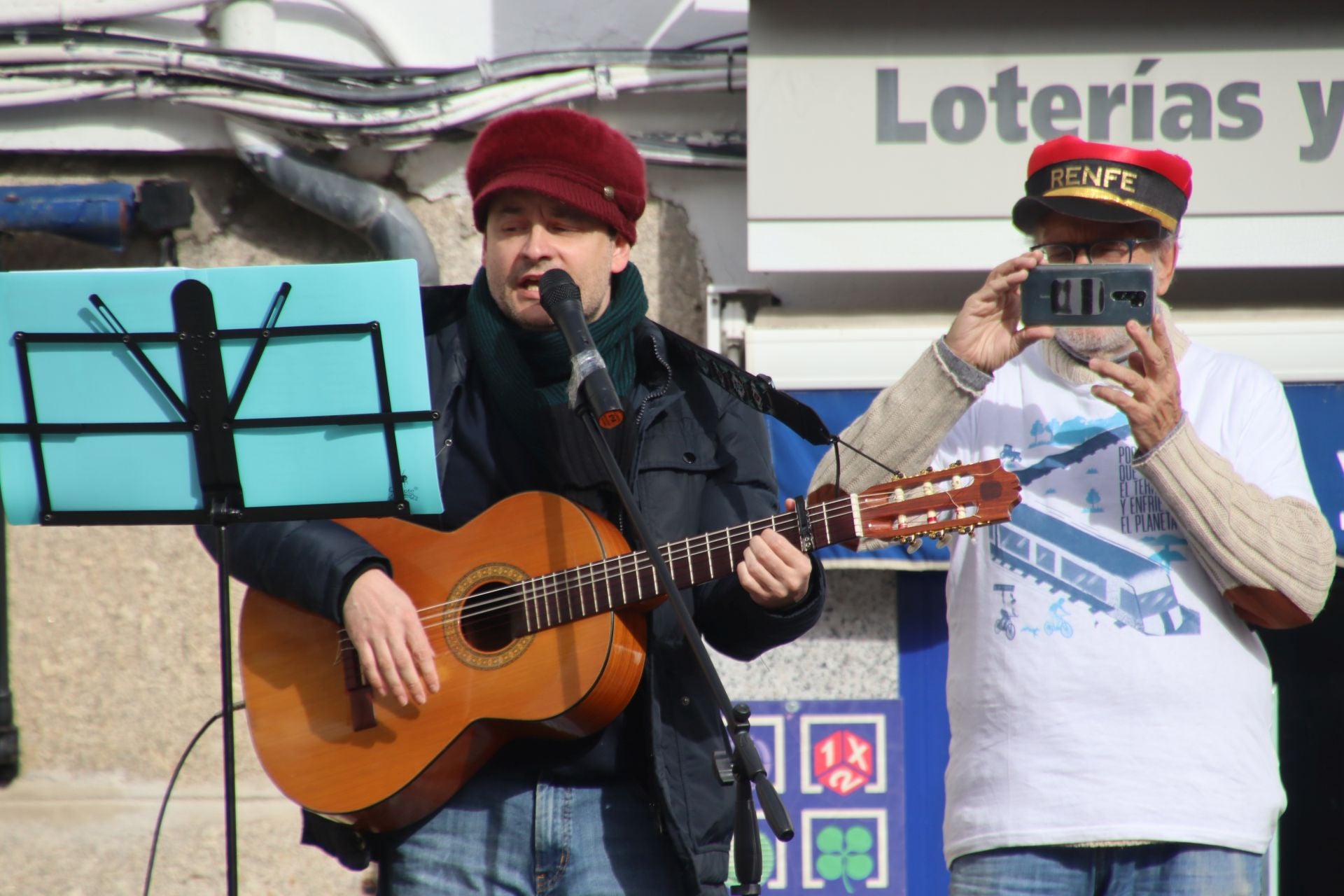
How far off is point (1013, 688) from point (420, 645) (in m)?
1.09

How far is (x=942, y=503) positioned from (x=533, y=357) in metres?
0.81

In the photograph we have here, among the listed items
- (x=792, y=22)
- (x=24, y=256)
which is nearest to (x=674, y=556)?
(x=792, y=22)

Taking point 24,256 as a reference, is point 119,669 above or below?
below

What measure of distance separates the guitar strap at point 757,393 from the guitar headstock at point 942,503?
166 millimetres

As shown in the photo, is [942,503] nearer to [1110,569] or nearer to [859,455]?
[859,455]

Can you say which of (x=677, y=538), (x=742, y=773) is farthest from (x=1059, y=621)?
(x=742, y=773)

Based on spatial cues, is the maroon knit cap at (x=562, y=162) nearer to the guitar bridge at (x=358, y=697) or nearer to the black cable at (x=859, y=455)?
the black cable at (x=859, y=455)

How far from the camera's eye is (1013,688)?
2.64 m

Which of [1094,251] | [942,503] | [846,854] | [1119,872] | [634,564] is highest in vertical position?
[1094,251]

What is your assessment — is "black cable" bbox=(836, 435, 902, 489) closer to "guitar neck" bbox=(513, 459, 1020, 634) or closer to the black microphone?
"guitar neck" bbox=(513, 459, 1020, 634)

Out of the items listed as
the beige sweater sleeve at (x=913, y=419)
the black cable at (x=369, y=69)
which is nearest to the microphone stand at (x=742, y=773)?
the beige sweater sleeve at (x=913, y=419)

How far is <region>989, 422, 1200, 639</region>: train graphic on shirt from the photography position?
103 inches

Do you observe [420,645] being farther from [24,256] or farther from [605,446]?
[24,256]

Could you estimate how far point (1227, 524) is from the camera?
2.52 m
